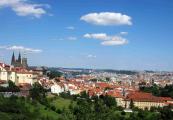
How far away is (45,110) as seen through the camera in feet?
200

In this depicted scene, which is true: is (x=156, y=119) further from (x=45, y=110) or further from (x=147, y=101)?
(x=147, y=101)

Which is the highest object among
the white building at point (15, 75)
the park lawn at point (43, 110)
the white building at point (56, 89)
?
the white building at point (15, 75)

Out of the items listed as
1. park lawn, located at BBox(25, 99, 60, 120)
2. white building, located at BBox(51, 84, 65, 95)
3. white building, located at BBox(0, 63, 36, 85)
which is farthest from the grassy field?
white building, located at BBox(51, 84, 65, 95)

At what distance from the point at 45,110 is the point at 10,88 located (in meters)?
19.2

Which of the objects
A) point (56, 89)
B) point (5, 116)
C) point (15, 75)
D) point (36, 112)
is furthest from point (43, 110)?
point (56, 89)

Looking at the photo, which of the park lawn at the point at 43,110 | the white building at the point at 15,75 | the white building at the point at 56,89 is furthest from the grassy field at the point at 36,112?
the white building at the point at 56,89

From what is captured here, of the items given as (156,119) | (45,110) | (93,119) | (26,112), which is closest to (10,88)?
(45,110)

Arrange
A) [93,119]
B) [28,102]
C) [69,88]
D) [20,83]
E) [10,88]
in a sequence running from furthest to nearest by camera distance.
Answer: [69,88]
[20,83]
[10,88]
[28,102]
[93,119]

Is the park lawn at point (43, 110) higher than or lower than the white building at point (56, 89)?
lower

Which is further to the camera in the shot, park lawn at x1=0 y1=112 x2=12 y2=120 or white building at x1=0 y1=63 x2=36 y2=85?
white building at x1=0 y1=63 x2=36 y2=85

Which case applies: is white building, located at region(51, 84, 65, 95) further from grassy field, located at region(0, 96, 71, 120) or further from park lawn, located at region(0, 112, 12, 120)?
park lawn, located at region(0, 112, 12, 120)

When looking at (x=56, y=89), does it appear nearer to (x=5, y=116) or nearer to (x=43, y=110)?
(x=43, y=110)

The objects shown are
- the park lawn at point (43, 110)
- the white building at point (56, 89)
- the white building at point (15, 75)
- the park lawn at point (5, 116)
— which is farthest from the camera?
the white building at point (56, 89)

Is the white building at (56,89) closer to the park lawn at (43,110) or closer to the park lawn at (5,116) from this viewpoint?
the park lawn at (43,110)
